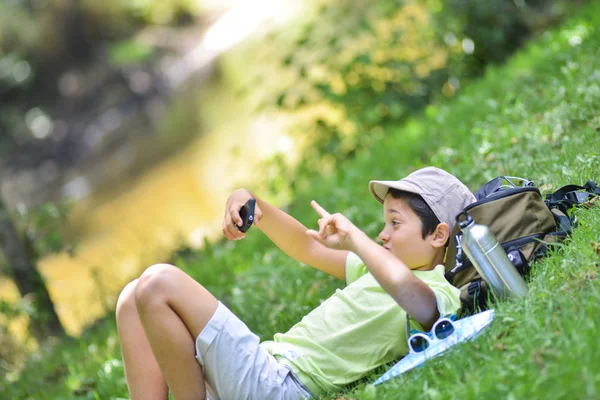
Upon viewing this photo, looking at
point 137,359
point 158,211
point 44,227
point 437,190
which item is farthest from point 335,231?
point 158,211

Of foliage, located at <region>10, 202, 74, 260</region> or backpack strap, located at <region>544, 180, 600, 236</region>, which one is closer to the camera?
backpack strap, located at <region>544, 180, 600, 236</region>

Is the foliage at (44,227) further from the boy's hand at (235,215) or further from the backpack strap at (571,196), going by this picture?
the backpack strap at (571,196)

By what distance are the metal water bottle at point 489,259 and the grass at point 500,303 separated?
0.08m

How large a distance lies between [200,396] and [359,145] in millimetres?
5472

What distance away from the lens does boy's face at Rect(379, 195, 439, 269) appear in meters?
3.01

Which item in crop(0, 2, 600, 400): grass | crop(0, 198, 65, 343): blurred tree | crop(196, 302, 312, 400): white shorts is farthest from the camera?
crop(0, 198, 65, 343): blurred tree

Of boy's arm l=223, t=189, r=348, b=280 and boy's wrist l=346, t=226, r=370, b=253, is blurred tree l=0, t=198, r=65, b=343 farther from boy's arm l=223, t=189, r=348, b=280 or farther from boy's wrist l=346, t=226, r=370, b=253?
boy's wrist l=346, t=226, r=370, b=253

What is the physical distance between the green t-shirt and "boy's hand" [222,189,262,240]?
1.73 ft

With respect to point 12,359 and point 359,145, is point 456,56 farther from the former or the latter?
point 12,359

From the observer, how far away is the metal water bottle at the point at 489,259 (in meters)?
2.66

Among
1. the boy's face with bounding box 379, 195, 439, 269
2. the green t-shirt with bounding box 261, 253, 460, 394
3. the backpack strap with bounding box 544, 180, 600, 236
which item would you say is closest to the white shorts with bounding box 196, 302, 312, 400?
the green t-shirt with bounding box 261, 253, 460, 394

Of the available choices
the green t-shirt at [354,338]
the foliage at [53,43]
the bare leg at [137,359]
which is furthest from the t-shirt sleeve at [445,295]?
the foliage at [53,43]

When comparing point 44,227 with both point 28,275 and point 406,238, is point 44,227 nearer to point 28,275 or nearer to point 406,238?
point 28,275

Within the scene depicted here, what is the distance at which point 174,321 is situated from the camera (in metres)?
2.84
